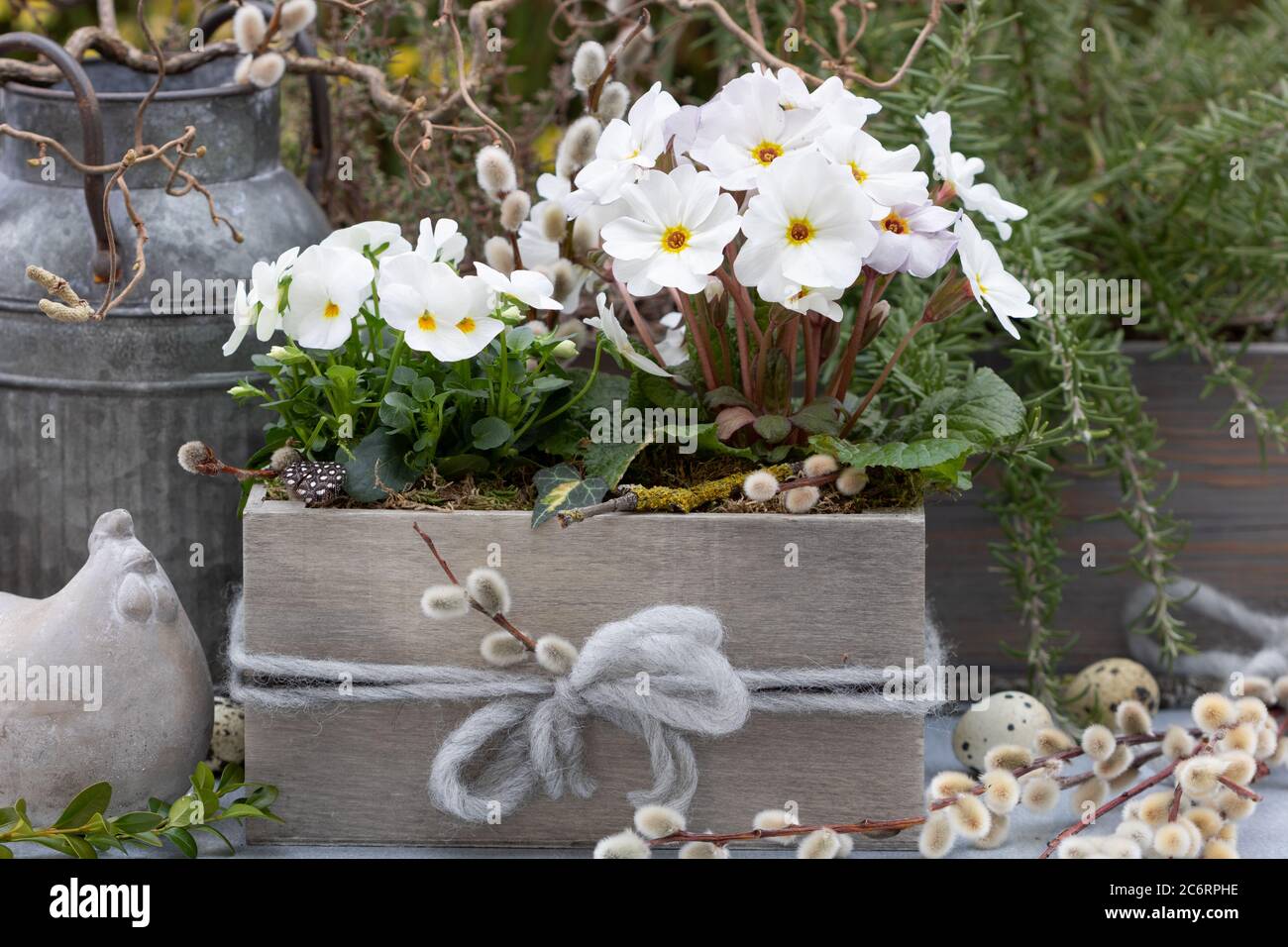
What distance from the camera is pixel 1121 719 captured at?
0.84 metres

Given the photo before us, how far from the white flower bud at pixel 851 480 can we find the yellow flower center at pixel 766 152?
17 cm

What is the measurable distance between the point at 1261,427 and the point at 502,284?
1.89 ft

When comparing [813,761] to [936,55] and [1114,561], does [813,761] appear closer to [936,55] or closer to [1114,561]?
[1114,561]

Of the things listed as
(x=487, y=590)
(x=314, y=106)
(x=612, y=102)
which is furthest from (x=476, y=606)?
(x=314, y=106)

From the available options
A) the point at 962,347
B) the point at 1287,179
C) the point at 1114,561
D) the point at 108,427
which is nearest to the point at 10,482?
the point at 108,427

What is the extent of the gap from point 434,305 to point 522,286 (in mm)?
49

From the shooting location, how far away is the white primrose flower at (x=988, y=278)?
73 cm

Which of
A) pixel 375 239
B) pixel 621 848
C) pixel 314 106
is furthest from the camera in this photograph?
pixel 314 106

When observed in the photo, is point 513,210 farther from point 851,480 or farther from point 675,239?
point 851,480

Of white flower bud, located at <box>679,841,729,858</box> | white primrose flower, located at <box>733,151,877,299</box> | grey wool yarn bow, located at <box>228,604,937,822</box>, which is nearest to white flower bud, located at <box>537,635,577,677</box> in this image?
grey wool yarn bow, located at <box>228,604,937,822</box>

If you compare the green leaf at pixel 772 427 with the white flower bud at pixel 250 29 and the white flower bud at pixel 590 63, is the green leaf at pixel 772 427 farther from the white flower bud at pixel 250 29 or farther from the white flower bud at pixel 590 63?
the white flower bud at pixel 250 29

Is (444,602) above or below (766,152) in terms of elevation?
below

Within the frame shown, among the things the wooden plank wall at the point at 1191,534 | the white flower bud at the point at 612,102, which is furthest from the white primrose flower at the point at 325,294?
the wooden plank wall at the point at 1191,534

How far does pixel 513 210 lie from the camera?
2.74 feet
